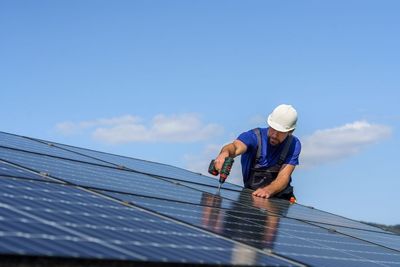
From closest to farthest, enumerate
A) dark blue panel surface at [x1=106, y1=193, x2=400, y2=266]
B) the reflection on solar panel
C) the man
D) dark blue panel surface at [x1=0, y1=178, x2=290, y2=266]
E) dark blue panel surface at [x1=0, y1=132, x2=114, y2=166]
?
1. dark blue panel surface at [x1=0, y1=178, x2=290, y2=266]
2. the reflection on solar panel
3. dark blue panel surface at [x1=106, y1=193, x2=400, y2=266]
4. dark blue panel surface at [x1=0, y1=132, x2=114, y2=166]
5. the man

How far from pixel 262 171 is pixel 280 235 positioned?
5045 mm

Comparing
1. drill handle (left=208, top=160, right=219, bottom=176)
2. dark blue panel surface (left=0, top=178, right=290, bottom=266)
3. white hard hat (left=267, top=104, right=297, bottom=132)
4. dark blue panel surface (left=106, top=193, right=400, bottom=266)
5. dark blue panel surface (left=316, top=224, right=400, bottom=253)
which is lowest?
dark blue panel surface (left=0, top=178, right=290, bottom=266)

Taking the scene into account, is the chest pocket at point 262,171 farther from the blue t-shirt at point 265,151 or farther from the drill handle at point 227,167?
the drill handle at point 227,167

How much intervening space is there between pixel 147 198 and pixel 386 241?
4.70m

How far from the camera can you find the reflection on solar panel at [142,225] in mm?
4410

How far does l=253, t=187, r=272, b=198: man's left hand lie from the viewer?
1222cm

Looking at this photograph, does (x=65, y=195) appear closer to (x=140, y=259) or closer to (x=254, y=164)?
(x=140, y=259)

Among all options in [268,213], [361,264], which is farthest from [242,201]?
[361,264]

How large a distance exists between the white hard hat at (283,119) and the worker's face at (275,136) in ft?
0.31

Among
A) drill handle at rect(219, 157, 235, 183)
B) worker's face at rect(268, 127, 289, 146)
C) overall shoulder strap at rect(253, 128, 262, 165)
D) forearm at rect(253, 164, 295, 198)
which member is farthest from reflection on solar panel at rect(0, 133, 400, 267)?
worker's face at rect(268, 127, 289, 146)

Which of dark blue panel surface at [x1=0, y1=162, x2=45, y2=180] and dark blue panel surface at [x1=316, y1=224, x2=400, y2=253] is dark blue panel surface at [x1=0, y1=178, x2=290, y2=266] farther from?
dark blue panel surface at [x1=316, y1=224, x2=400, y2=253]

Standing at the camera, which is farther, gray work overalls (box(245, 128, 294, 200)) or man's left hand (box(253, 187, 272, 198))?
gray work overalls (box(245, 128, 294, 200))

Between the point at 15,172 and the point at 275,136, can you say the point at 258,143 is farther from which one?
the point at 15,172

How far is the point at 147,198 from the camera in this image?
7.89 metres
